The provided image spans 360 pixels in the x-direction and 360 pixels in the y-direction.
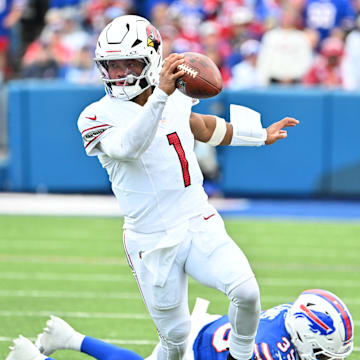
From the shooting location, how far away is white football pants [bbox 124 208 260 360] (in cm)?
417

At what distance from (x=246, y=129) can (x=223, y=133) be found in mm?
128

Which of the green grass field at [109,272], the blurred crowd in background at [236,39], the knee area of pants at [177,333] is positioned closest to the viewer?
the knee area of pants at [177,333]

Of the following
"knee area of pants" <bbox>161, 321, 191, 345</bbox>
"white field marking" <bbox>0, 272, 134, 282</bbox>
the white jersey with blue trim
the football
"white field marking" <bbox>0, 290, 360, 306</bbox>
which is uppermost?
the football

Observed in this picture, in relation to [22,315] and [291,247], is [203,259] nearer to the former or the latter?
[22,315]

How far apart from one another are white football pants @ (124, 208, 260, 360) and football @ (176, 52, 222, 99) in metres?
0.64

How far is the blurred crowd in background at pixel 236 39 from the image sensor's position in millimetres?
12625

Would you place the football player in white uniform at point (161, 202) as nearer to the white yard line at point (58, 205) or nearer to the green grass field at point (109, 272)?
the green grass field at point (109, 272)

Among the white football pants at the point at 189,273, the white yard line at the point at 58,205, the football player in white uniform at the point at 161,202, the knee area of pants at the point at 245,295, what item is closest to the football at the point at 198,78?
the football player in white uniform at the point at 161,202

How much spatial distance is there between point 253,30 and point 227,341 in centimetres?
946

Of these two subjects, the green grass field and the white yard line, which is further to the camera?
the white yard line

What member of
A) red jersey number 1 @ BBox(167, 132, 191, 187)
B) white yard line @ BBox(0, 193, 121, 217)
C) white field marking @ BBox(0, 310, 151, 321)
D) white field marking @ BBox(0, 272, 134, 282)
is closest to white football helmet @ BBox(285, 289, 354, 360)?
red jersey number 1 @ BBox(167, 132, 191, 187)

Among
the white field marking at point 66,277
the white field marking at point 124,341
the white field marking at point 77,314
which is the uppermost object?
the white field marking at point 124,341

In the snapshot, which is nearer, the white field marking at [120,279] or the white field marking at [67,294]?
the white field marking at [67,294]

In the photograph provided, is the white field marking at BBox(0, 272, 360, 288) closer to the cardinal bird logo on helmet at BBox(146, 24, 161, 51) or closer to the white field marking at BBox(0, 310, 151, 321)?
the white field marking at BBox(0, 310, 151, 321)
